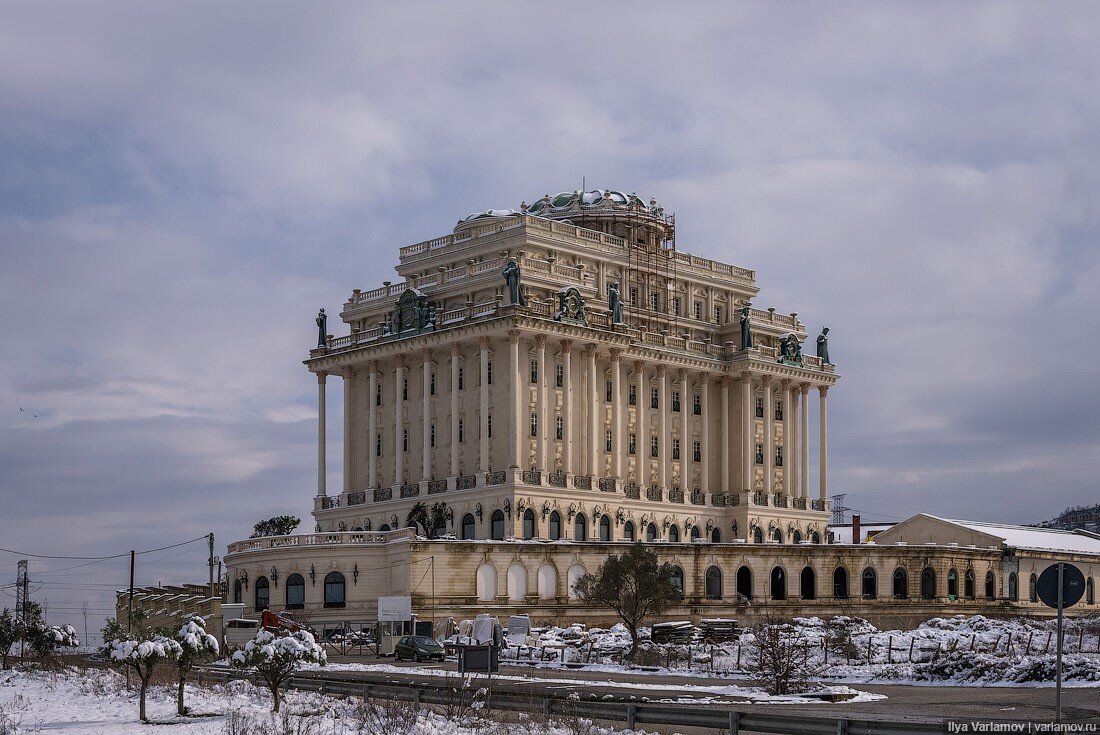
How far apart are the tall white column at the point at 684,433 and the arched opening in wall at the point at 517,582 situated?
25557 millimetres

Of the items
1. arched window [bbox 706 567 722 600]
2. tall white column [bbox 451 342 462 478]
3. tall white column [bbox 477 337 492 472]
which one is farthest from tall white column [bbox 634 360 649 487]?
tall white column [bbox 451 342 462 478]

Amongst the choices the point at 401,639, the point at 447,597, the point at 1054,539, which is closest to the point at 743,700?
the point at 401,639

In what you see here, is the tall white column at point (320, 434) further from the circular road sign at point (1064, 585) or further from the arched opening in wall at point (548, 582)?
the circular road sign at point (1064, 585)

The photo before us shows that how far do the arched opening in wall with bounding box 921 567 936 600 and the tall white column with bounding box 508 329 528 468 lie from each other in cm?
2832

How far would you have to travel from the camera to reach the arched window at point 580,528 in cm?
9999

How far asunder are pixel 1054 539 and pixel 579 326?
47243 mm

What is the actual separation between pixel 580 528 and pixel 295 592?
72.3ft

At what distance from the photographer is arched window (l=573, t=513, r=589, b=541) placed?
100.0 meters

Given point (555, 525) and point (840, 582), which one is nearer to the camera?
point (555, 525)

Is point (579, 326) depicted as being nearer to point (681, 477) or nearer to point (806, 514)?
point (681, 477)

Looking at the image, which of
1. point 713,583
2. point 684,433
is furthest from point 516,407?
point 684,433

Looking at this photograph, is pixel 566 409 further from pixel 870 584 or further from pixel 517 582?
pixel 870 584

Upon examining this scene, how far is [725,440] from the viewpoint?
115 m

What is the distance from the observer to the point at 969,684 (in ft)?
159
